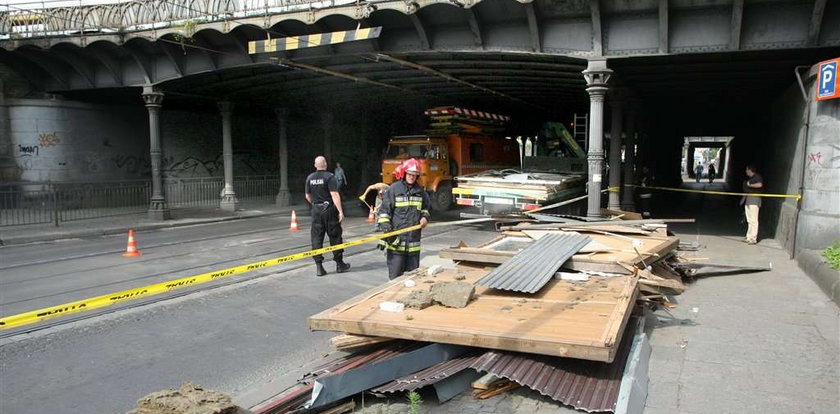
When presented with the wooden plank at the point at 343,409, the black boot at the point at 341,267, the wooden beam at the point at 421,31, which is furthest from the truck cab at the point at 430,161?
the wooden plank at the point at 343,409

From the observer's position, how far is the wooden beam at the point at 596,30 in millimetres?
11141

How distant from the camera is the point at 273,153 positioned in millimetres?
27141

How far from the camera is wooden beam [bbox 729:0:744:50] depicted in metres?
10.2

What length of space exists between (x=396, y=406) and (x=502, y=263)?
2.67m

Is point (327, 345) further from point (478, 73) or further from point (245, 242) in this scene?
point (478, 73)

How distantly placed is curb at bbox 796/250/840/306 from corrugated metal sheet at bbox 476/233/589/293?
311 cm

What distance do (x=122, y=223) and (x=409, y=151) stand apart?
28.8 feet

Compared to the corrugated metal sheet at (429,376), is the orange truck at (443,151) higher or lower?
higher

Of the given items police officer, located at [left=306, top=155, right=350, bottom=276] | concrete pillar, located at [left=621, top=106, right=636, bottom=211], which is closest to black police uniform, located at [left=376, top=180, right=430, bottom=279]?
police officer, located at [left=306, top=155, right=350, bottom=276]

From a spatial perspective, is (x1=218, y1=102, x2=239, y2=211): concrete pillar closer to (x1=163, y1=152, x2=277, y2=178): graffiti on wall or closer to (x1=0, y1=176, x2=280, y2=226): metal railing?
(x1=0, y1=176, x2=280, y2=226): metal railing

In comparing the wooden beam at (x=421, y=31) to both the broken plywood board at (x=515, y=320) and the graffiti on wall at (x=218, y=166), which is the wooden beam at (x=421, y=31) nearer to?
the broken plywood board at (x=515, y=320)

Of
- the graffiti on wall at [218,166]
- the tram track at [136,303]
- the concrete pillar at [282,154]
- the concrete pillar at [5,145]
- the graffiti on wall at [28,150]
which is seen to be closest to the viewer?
the tram track at [136,303]

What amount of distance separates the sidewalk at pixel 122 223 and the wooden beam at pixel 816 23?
15.5 meters

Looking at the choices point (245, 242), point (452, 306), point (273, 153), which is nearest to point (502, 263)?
point (452, 306)
